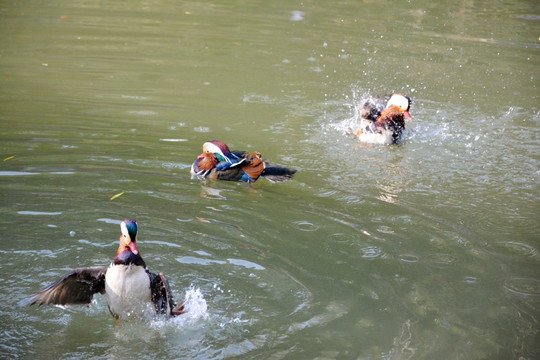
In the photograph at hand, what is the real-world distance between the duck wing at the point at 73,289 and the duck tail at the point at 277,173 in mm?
2606

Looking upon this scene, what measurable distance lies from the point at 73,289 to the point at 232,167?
106 inches

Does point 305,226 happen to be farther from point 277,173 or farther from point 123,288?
point 123,288

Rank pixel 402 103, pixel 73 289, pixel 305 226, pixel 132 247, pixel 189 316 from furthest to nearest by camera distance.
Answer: pixel 402 103 → pixel 305 226 → pixel 189 316 → pixel 73 289 → pixel 132 247

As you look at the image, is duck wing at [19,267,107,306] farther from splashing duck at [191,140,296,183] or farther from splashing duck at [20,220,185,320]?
splashing duck at [191,140,296,183]

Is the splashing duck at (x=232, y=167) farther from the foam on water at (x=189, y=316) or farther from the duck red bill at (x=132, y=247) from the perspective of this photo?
the duck red bill at (x=132, y=247)

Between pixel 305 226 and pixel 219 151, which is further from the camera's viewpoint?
pixel 219 151

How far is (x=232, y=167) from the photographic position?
6887 mm

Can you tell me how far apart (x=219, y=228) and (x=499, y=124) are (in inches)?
194

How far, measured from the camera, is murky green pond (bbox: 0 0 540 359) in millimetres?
4680

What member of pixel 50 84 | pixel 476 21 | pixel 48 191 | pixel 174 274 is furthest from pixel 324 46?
pixel 174 274

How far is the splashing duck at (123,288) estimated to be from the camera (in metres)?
4.42

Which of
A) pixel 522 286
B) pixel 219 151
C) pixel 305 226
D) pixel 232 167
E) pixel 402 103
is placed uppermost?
pixel 402 103

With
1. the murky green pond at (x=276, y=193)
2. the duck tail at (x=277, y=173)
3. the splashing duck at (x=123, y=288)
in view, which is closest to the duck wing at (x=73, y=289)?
the splashing duck at (x=123, y=288)

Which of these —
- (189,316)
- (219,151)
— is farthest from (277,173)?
(189,316)
